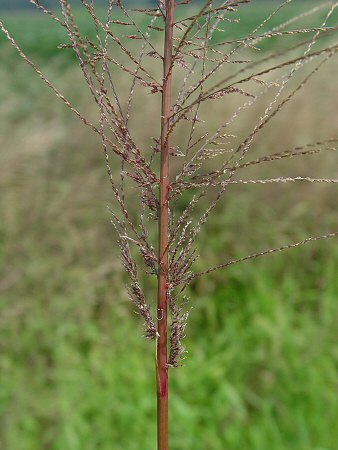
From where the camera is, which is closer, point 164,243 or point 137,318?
point 164,243

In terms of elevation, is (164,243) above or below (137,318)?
below

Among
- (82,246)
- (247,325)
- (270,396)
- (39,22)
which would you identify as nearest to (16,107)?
(82,246)

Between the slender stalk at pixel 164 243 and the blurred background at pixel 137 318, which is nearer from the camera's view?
the slender stalk at pixel 164 243

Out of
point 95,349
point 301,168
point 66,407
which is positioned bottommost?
point 66,407

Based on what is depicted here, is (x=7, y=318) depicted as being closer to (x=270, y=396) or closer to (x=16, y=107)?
(x=270, y=396)
